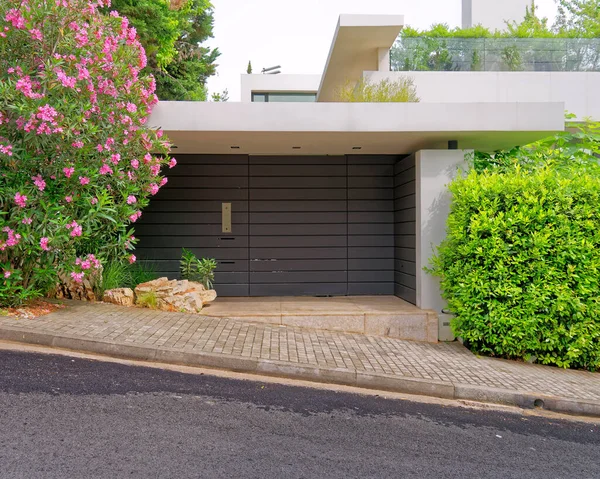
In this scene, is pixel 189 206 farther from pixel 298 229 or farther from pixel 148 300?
pixel 148 300

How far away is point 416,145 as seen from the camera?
920 cm

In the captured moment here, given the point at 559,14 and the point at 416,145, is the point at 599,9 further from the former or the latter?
the point at 416,145

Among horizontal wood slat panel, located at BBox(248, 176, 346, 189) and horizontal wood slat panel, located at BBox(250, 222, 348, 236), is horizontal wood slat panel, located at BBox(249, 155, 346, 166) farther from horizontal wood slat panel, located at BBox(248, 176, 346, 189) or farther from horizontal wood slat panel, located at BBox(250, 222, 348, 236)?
horizontal wood slat panel, located at BBox(250, 222, 348, 236)

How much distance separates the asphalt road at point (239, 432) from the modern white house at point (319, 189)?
3907 millimetres

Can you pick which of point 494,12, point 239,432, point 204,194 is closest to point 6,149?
point 204,194

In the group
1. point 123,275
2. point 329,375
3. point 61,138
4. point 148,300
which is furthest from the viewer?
point 123,275

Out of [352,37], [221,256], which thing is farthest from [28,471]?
[352,37]

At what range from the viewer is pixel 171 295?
27.7ft

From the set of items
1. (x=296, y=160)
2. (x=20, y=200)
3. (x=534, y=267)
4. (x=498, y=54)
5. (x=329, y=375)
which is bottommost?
(x=329, y=375)

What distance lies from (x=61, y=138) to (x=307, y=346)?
410cm

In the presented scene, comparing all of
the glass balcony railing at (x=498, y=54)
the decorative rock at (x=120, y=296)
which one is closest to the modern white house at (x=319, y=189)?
the decorative rock at (x=120, y=296)

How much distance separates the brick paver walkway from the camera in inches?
244

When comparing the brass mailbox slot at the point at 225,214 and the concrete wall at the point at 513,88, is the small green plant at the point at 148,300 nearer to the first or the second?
the brass mailbox slot at the point at 225,214

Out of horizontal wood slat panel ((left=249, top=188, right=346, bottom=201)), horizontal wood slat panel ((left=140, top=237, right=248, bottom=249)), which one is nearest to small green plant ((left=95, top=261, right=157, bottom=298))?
horizontal wood slat panel ((left=140, top=237, right=248, bottom=249))
